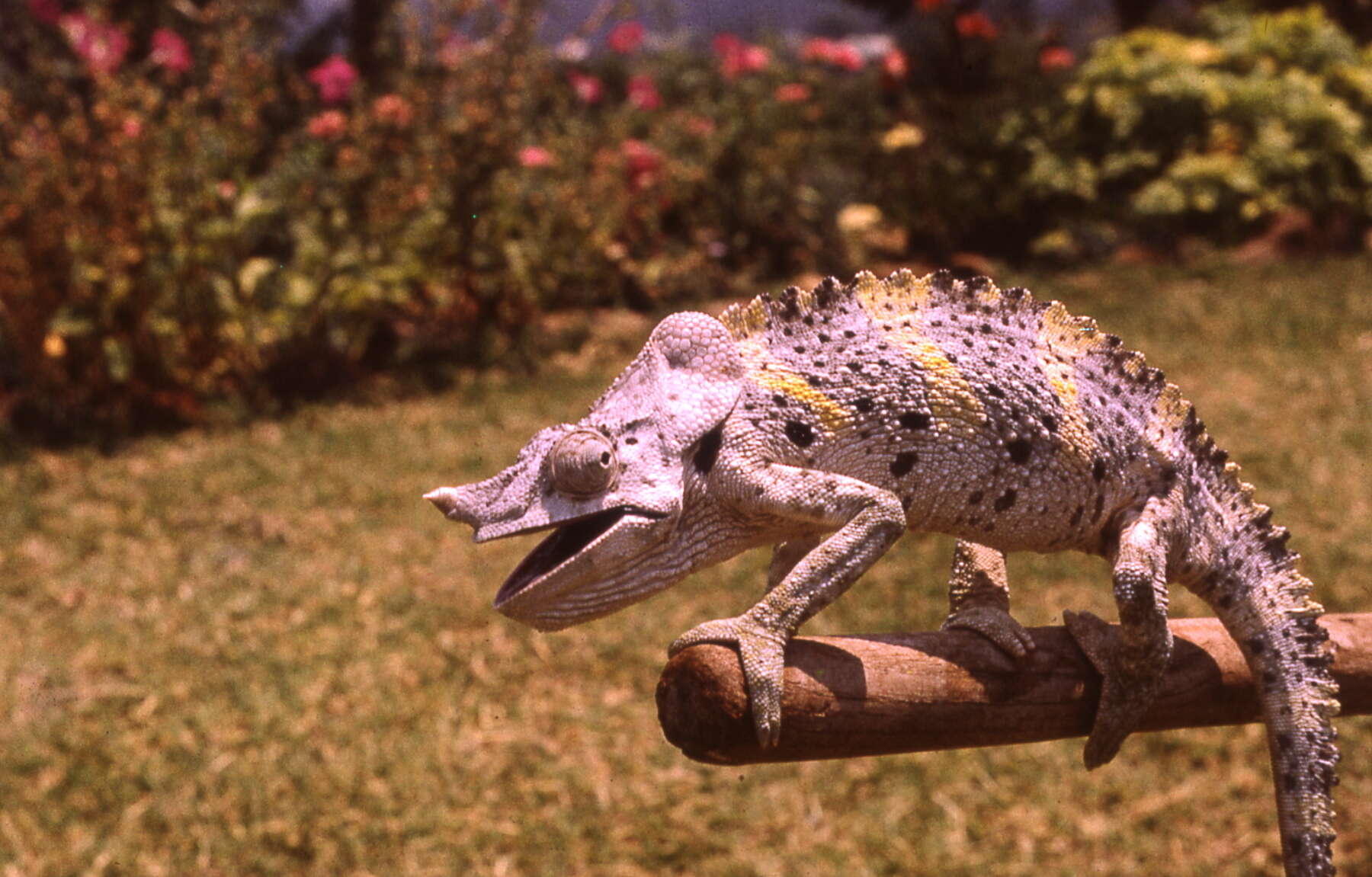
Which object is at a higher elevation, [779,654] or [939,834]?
[779,654]

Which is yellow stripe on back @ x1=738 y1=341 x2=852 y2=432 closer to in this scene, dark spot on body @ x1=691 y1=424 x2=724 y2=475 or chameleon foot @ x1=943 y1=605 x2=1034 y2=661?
dark spot on body @ x1=691 y1=424 x2=724 y2=475

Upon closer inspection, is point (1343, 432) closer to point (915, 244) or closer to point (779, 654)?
point (915, 244)

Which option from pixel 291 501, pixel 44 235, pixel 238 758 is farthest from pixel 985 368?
pixel 44 235

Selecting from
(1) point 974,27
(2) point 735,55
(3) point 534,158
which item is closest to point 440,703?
(3) point 534,158

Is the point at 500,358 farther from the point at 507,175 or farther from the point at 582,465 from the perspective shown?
the point at 582,465

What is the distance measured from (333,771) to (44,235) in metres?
2.73

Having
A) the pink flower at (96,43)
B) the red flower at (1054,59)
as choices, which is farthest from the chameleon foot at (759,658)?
the red flower at (1054,59)

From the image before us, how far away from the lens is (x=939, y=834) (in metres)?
2.54

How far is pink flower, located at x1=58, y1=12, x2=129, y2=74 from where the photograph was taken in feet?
15.0

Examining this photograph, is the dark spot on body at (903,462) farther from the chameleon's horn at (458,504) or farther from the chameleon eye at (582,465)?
the chameleon's horn at (458,504)

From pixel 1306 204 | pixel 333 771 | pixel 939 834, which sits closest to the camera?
pixel 939 834

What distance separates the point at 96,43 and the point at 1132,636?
4.47 meters

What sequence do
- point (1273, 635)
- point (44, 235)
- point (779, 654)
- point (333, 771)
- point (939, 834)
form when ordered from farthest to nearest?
point (44, 235)
point (333, 771)
point (939, 834)
point (1273, 635)
point (779, 654)

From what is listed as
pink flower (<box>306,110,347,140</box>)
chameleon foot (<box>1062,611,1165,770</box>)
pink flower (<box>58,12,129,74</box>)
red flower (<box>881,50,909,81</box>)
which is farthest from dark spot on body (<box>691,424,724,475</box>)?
red flower (<box>881,50,909,81</box>)
